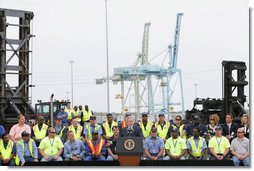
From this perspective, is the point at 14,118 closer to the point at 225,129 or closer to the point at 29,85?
the point at 29,85

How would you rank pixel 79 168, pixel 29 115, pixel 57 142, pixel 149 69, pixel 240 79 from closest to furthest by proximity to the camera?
pixel 79 168
pixel 57 142
pixel 240 79
pixel 29 115
pixel 149 69

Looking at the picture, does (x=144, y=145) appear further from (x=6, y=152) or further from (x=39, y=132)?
(x=6, y=152)

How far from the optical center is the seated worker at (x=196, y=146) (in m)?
12.9

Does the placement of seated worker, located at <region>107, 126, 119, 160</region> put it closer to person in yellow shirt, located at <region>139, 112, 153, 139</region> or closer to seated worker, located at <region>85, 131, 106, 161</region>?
seated worker, located at <region>85, 131, 106, 161</region>

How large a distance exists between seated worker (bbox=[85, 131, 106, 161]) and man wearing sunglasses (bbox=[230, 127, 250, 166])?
3.13 m

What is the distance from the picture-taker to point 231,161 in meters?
11.5

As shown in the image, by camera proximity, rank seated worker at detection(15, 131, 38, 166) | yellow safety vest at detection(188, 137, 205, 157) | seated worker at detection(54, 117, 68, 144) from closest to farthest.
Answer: seated worker at detection(15, 131, 38, 166) → yellow safety vest at detection(188, 137, 205, 157) → seated worker at detection(54, 117, 68, 144)

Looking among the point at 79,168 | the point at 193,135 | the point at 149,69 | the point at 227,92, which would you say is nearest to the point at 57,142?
the point at 79,168

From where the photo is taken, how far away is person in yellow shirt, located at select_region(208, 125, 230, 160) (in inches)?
490

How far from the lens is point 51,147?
12734mm

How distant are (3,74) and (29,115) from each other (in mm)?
2047

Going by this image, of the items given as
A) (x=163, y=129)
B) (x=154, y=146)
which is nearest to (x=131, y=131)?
(x=154, y=146)

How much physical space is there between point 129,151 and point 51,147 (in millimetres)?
2567

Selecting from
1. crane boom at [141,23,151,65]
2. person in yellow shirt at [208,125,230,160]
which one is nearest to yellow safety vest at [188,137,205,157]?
person in yellow shirt at [208,125,230,160]
